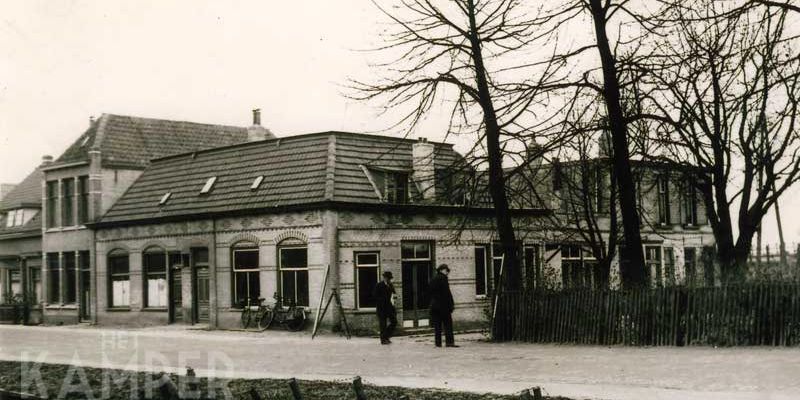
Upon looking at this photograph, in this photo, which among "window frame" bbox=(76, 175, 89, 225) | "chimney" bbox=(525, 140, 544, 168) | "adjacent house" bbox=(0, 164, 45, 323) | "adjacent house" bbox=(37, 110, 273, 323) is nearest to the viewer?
"chimney" bbox=(525, 140, 544, 168)

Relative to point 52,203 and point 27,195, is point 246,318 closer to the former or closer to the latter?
point 52,203

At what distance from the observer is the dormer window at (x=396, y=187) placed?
27.4m

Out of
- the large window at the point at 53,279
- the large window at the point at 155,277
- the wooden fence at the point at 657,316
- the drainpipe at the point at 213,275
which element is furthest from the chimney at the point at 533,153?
the large window at the point at 53,279

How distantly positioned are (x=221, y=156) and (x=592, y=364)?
19.3 meters

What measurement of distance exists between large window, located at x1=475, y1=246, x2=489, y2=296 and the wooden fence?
8832 mm

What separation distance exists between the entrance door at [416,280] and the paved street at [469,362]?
3610 mm

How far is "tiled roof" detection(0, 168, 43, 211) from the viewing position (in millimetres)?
40031

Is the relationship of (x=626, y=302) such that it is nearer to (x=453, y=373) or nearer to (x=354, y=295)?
(x=453, y=373)

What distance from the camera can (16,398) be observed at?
1211 centimetres

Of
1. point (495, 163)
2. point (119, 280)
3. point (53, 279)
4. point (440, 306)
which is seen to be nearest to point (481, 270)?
point (495, 163)

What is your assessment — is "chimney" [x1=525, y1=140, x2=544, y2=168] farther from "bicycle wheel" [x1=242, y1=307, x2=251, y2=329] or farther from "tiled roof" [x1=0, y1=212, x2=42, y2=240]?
"tiled roof" [x1=0, y1=212, x2=42, y2=240]

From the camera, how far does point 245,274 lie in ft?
90.1

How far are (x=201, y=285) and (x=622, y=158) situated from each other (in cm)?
1589

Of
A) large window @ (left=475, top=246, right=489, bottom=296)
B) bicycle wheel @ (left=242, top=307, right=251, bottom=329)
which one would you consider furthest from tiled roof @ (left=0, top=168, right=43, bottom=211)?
large window @ (left=475, top=246, right=489, bottom=296)
